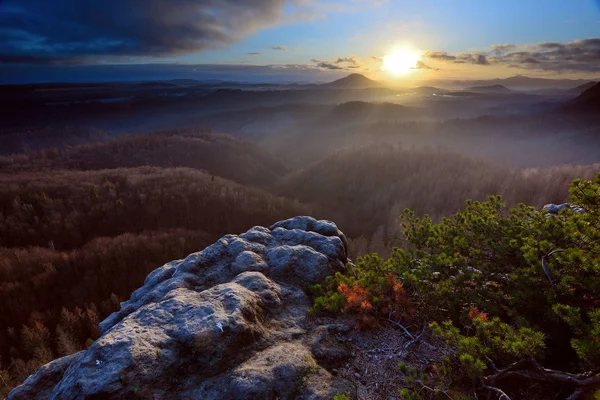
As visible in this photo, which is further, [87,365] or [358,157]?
[358,157]

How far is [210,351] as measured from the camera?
5.90 m

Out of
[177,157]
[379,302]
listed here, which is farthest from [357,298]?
[177,157]

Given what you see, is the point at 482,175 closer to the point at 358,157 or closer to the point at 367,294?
the point at 358,157

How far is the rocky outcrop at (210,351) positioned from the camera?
17.0ft

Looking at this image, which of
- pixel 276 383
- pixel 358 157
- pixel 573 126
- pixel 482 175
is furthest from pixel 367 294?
pixel 573 126

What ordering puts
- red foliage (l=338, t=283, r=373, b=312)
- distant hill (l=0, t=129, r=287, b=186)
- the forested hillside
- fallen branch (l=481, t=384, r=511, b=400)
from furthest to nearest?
distant hill (l=0, t=129, r=287, b=186)
the forested hillside
red foliage (l=338, t=283, r=373, b=312)
fallen branch (l=481, t=384, r=511, b=400)

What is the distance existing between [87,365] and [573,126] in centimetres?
27368

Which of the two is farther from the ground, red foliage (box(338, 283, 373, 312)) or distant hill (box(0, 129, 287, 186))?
red foliage (box(338, 283, 373, 312))

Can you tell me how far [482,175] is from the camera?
69.8 metres

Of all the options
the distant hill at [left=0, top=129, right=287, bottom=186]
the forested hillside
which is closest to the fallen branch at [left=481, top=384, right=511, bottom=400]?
the forested hillside

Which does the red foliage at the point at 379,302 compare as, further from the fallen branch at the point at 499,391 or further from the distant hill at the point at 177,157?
the distant hill at the point at 177,157

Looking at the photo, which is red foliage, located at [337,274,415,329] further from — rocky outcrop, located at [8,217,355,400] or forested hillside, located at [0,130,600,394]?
forested hillside, located at [0,130,600,394]

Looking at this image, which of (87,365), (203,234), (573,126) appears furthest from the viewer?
(573,126)

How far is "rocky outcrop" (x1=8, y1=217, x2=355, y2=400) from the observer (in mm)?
5184
